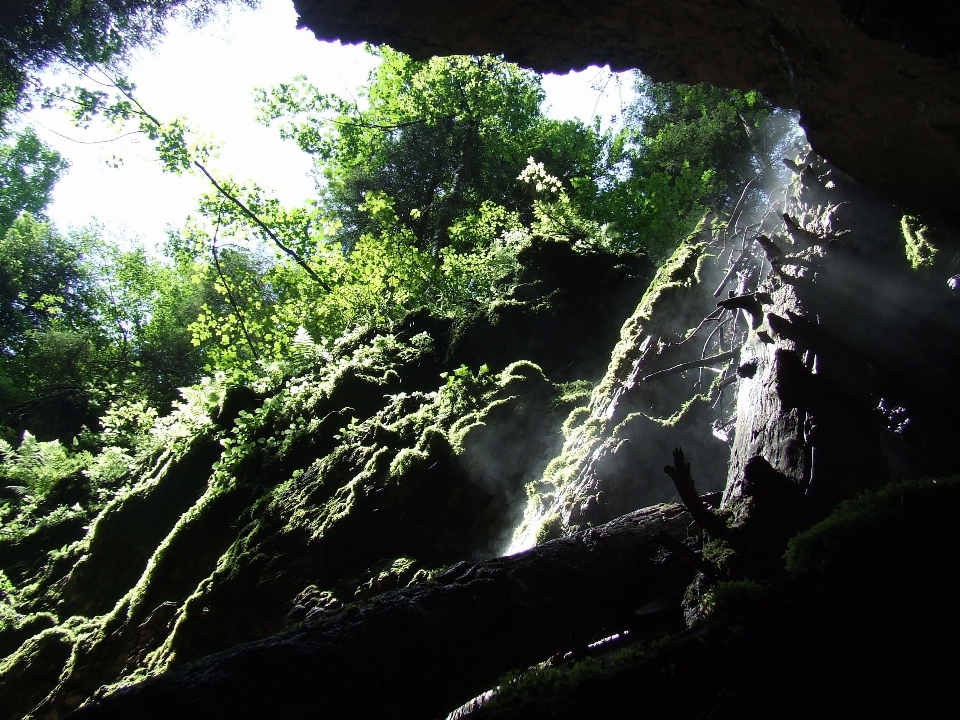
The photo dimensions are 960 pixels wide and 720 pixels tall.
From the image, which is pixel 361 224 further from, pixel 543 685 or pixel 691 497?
pixel 543 685

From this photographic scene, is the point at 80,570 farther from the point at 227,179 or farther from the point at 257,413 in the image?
the point at 227,179

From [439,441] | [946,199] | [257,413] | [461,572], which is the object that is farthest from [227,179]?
[946,199]

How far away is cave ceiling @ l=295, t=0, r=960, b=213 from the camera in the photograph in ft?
12.4

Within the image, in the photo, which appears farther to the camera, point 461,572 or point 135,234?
point 135,234

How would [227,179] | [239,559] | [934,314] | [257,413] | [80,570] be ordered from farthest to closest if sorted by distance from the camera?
[227,179], [257,413], [80,570], [239,559], [934,314]

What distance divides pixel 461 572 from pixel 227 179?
11518 millimetres

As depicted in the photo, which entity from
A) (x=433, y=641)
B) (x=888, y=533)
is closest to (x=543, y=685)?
(x=433, y=641)

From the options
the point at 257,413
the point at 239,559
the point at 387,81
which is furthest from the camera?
the point at 387,81

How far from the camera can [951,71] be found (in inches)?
139

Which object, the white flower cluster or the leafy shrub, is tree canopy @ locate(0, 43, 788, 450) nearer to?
the white flower cluster

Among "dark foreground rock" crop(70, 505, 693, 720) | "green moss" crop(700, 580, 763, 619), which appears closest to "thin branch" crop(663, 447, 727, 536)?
"dark foreground rock" crop(70, 505, 693, 720)

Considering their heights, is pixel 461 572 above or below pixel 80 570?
below

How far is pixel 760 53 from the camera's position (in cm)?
449

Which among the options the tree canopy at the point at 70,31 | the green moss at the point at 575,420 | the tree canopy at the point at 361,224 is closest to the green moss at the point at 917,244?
the green moss at the point at 575,420
